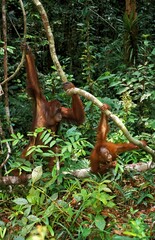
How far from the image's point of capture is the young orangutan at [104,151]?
4039 millimetres

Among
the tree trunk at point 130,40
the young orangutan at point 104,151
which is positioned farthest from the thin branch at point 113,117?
the tree trunk at point 130,40

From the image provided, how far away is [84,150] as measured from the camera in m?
5.00

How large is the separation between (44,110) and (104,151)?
818 millimetres

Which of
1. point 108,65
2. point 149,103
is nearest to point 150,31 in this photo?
point 108,65

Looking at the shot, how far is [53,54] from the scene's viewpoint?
3.49m

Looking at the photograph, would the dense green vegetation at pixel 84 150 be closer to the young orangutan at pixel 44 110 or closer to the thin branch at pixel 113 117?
the young orangutan at pixel 44 110

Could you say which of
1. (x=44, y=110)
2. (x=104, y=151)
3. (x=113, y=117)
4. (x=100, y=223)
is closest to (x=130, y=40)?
(x=44, y=110)

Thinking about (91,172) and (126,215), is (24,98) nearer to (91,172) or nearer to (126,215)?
(91,172)

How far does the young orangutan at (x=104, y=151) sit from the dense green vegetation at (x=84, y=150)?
10cm

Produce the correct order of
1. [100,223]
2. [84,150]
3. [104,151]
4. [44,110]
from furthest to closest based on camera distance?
[84,150]
[44,110]
[104,151]
[100,223]

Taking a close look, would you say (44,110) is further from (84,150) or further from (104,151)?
(84,150)

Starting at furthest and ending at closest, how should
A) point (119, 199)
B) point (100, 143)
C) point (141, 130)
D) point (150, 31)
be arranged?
1. point (150, 31)
2. point (141, 130)
3. point (100, 143)
4. point (119, 199)

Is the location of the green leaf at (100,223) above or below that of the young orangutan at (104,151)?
below

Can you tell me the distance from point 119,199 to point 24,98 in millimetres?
3075
